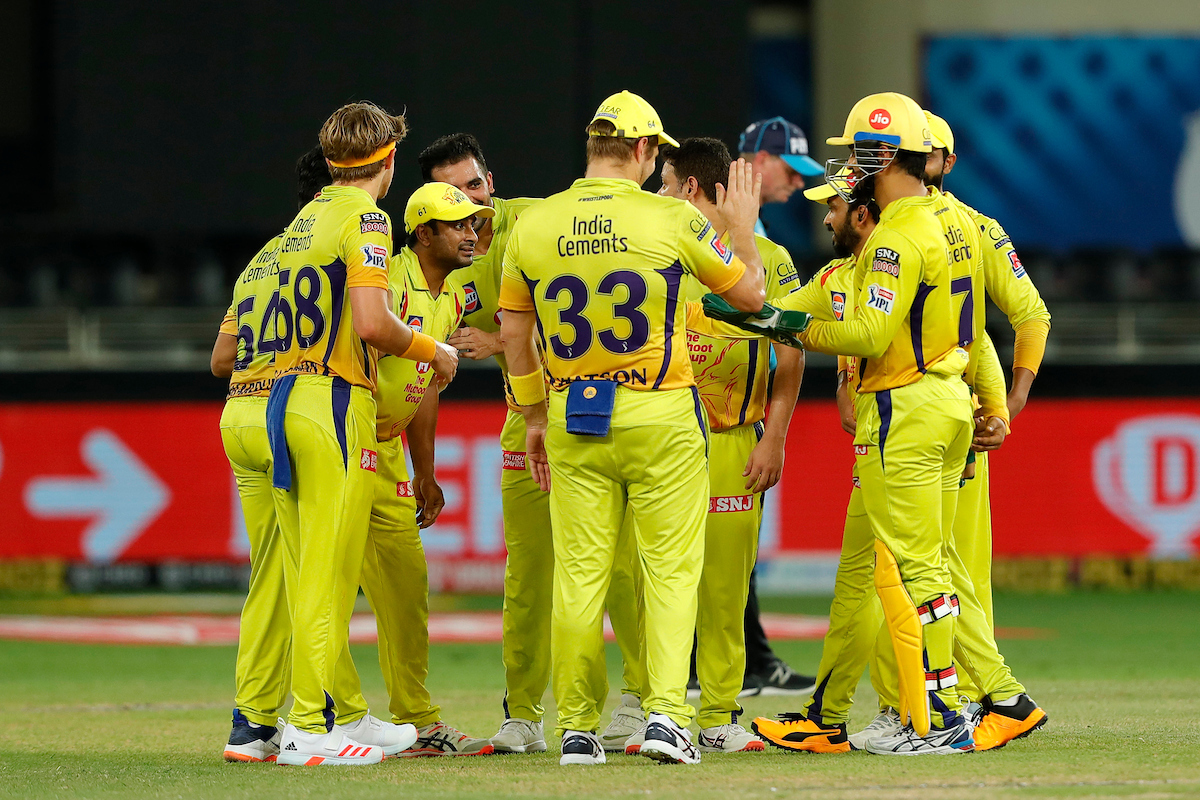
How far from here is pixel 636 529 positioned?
17.5 ft

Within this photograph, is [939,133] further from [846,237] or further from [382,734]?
[382,734]

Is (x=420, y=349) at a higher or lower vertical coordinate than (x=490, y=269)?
lower

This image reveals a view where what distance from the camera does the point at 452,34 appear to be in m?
15.6

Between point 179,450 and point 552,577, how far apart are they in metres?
8.80

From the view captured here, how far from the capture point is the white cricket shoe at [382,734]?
5.62m

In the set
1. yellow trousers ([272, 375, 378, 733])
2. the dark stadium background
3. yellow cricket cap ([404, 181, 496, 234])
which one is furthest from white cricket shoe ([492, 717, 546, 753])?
the dark stadium background

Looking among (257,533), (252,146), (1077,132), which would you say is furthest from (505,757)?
(1077,132)

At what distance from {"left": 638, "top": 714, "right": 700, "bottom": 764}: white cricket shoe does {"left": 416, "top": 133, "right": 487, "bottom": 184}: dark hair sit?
252 centimetres

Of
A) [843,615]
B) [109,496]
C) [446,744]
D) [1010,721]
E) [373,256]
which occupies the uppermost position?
[373,256]

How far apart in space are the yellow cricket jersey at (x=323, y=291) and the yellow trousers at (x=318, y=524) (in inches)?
3.2

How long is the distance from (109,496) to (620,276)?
997cm

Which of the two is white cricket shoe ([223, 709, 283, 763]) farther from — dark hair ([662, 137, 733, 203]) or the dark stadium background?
the dark stadium background

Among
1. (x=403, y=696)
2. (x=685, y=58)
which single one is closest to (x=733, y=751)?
(x=403, y=696)

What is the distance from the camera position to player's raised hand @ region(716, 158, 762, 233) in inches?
217
